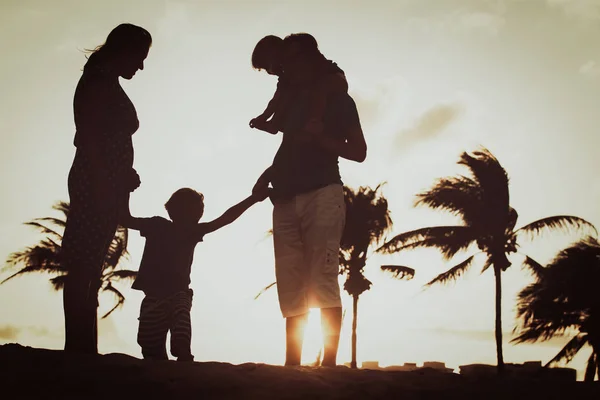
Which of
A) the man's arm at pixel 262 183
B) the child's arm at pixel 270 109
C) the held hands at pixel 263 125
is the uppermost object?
→ the child's arm at pixel 270 109

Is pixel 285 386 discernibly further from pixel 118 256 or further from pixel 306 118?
pixel 118 256

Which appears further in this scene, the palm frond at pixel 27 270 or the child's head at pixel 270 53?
the palm frond at pixel 27 270

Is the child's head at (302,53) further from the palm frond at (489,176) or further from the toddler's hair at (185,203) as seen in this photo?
the palm frond at (489,176)

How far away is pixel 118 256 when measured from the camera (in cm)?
2678

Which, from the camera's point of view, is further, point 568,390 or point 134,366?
point 568,390

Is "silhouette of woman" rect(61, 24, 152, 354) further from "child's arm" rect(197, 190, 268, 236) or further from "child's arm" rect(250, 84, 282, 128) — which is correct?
"child's arm" rect(250, 84, 282, 128)

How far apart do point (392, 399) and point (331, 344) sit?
1136mm

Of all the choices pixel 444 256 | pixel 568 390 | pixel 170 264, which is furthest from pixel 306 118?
pixel 444 256

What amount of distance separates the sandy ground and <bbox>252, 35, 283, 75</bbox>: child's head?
8.20ft

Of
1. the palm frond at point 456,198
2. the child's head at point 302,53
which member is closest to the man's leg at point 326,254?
the child's head at point 302,53

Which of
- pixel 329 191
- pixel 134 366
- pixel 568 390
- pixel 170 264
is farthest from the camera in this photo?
pixel 170 264

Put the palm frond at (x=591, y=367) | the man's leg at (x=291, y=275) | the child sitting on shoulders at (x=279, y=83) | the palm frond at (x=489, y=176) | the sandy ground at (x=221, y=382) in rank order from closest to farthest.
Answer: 1. the sandy ground at (x=221, y=382)
2. the man's leg at (x=291, y=275)
3. the child sitting on shoulders at (x=279, y=83)
4. the palm frond at (x=489, y=176)
5. the palm frond at (x=591, y=367)

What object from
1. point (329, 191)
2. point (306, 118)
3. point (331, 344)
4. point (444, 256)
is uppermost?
point (444, 256)

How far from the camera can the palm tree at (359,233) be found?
82.1 feet
